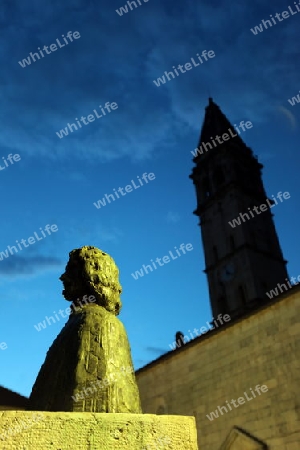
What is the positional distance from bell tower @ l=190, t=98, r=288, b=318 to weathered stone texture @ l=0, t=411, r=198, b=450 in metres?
28.2

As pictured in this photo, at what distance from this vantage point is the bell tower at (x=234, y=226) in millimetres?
30748

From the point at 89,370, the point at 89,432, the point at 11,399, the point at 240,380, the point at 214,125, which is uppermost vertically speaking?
the point at 214,125

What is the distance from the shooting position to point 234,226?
33344 mm

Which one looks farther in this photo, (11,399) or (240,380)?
(11,399)

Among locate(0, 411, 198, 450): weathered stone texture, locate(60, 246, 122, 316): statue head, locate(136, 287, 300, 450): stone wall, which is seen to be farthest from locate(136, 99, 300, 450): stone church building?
locate(0, 411, 198, 450): weathered stone texture

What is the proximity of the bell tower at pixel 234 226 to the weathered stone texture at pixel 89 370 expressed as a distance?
91.6 ft

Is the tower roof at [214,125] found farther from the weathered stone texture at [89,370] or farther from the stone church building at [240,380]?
the weathered stone texture at [89,370]

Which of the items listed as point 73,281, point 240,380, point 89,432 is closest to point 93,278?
point 73,281

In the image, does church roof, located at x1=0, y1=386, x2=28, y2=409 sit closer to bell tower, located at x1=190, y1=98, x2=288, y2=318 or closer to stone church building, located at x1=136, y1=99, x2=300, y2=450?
stone church building, located at x1=136, y1=99, x2=300, y2=450

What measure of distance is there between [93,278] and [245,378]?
10362 millimetres

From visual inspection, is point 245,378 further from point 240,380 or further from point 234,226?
point 234,226

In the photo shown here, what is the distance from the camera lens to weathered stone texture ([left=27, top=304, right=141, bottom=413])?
200 cm

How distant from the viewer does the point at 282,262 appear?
34.0m

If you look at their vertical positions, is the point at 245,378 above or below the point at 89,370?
above
